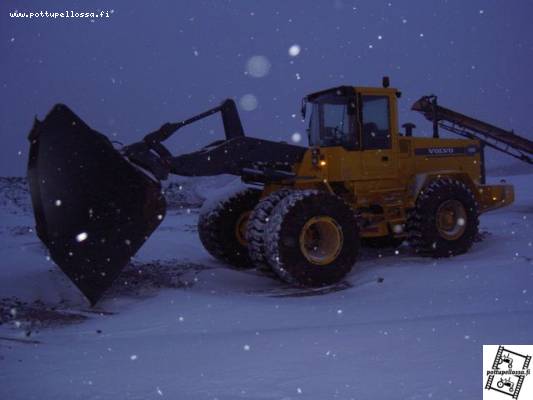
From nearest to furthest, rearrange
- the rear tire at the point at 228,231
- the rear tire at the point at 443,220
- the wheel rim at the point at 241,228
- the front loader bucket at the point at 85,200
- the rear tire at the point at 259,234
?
the front loader bucket at the point at 85,200, the rear tire at the point at 259,234, the rear tire at the point at 443,220, the rear tire at the point at 228,231, the wheel rim at the point at 241,228

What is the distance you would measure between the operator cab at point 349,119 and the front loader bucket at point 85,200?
3.30 metres

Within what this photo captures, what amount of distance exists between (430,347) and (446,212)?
552 centimetres

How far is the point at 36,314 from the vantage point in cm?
534

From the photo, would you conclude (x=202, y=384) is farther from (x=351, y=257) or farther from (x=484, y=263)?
(x=484, y=263)

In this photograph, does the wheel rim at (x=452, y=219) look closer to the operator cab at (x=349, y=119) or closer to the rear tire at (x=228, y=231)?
the operator cab at (x=349, y=119)

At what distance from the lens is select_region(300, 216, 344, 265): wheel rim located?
6.93 metres

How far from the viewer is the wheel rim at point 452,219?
8.73 meters

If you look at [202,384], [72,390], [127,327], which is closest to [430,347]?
[202,384]

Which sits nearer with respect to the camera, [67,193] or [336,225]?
[67,193]

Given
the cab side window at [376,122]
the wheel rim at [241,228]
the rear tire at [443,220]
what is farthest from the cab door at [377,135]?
the wheel rim at [241,228]

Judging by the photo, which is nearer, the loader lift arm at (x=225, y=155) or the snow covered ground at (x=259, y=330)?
the snow covered ground at (x=259, y=330)

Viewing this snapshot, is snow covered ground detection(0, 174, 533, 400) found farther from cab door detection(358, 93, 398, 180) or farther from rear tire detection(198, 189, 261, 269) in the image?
cab door detection(358, 93, 398, 180)

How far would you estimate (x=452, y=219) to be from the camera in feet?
29.2

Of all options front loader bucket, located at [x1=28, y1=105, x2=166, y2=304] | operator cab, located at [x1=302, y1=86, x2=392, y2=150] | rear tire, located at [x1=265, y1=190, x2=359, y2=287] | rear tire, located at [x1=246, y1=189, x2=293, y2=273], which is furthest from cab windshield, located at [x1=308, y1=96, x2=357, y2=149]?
front loader bucket, located at [x1=28, y1=105, x2=166, y2=304]
